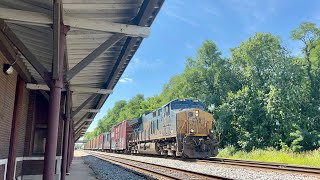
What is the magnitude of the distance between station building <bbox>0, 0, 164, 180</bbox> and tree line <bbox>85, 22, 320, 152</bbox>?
82.0 feet

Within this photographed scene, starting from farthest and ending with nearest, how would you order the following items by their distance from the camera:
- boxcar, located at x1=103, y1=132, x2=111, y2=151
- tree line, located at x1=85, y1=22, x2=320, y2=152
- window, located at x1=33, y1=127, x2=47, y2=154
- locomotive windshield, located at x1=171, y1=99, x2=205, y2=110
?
1. boxcar, located at x1=103, y1=132, x2=111, y2=151
2. tree line, located at x1=85, y1=22, x2=320, y2=152
3. locomotive windshield, located at x1=171, y1=99, x2=205, y2=110
4. window, located at x1=33, y1=127, x2=47, y2=154

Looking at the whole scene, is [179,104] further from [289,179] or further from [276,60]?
[276,60]

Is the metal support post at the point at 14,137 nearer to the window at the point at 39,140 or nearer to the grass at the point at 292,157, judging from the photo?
the window at the point at 39,140

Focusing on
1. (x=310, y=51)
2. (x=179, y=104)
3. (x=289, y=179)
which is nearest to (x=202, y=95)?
(x=310, y=51)

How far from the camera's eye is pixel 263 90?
1405 inches

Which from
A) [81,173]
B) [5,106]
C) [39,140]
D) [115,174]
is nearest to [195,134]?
[115,174]

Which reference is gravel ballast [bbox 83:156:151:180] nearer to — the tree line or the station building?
the station building

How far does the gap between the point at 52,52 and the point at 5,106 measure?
182 centimetres

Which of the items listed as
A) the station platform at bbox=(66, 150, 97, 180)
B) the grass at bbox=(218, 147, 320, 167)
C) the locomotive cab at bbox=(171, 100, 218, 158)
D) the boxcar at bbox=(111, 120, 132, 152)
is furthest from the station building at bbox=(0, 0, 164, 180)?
the boxcar at bbox=(111, 120, 132, 152)

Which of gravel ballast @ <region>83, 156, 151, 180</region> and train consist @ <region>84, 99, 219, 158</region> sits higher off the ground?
train consist @ <region>84, 99, 219, 158</region>

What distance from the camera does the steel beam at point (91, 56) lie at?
16.6 ft

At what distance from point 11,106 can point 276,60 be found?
34.4 metres

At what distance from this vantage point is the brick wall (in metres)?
6.65

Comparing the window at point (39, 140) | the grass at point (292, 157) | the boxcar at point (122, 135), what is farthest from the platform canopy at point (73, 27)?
the boxcar at point (122, 135)
